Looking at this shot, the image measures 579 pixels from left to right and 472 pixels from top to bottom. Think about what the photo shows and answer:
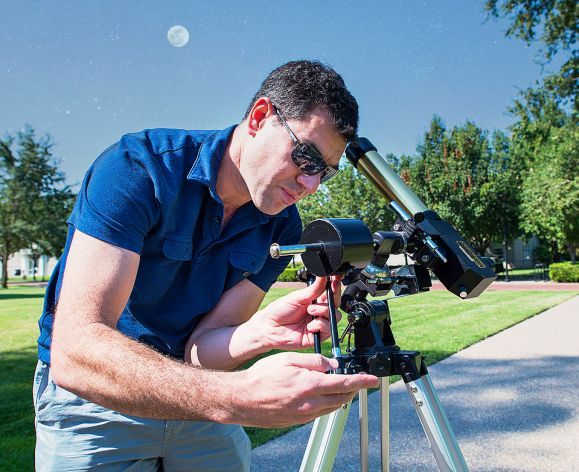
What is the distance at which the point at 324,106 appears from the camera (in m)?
1.90

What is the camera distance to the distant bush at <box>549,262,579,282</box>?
25.0 m

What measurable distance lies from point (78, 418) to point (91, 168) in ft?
2.86

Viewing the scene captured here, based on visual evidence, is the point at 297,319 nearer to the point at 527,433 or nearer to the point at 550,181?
the point at 527,433

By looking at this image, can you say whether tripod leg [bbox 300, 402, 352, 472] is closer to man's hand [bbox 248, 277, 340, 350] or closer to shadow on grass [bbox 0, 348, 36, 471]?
man's hand [bbox 248, 277, 340, 350]

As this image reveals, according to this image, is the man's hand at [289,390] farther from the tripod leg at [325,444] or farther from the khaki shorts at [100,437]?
the khaki shorts at [100,437]

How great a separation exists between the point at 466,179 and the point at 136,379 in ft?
106

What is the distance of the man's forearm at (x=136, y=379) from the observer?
3.69 feet

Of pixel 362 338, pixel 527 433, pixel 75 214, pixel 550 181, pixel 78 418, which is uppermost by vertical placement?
pixel 550 181

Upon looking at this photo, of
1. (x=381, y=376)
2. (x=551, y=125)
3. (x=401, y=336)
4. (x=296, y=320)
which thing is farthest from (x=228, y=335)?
(x=551, y=125)

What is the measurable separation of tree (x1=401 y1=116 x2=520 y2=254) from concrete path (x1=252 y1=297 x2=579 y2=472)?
24126 millimetres

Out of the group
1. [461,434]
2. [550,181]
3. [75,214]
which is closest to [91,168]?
[75,214]

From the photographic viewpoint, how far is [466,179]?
3111cm

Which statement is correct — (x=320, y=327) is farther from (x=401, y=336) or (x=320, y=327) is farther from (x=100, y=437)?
(x=401, y=336)

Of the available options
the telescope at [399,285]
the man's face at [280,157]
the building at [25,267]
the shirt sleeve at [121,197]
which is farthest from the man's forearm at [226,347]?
the building at [25,267]
